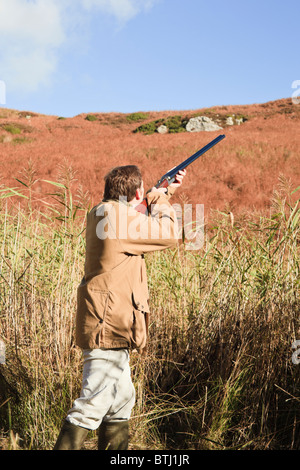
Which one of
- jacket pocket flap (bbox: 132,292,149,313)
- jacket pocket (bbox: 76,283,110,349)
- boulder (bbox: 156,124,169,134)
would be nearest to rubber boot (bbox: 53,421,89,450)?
jacket pocket (bbox: 76,283,110,349)

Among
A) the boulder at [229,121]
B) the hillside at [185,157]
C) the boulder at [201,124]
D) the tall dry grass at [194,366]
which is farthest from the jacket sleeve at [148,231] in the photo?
the boulder at [229,121]

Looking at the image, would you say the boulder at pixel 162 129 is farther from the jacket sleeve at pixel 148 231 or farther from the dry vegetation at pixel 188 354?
the jacket sleeve at pixel 148 231

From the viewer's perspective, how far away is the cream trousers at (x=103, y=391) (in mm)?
1571

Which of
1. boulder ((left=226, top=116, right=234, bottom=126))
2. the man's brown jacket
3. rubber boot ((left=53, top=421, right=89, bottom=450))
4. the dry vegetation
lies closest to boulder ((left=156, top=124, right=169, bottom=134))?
boulder ((left=226, top=116, right=234, bottom=126))

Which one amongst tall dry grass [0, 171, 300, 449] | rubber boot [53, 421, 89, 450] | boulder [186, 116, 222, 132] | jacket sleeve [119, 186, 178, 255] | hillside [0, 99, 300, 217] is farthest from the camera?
boulder [186, 116, 222, 132]

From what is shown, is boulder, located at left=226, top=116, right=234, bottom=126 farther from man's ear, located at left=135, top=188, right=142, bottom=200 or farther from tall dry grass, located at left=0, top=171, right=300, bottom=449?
man's ear, located at left=135, top=188, right=142, bottom=200

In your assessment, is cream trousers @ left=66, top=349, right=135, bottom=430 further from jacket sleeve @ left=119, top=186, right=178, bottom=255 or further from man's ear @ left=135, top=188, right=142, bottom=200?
man's ear @ left=135, top=188, right=142, bottom=200

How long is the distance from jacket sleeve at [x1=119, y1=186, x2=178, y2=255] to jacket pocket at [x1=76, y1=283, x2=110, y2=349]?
22 cm

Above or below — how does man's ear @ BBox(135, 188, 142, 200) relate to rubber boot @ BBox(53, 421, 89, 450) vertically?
above

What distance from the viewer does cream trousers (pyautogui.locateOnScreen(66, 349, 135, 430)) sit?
1.57 meters

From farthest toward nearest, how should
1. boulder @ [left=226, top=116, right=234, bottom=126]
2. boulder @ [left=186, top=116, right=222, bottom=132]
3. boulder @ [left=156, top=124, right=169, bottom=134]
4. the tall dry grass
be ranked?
1. boulder @ [left=226, top=116, right=234, bottom=126]
2. boulder @ [left=186, top=116, right=222, bottom=132]
3. boulder @ [left=156, top=124, right=169, bottom=134]
4. the tall dry grass

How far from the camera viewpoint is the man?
1591 millimetres

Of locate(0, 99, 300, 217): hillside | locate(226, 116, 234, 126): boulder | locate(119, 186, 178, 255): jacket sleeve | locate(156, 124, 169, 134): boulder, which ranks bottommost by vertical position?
locate(119, 186, 178, 255): jacket sleeve

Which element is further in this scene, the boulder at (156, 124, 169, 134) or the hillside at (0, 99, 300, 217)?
the boulder at (156, 124, 169, 134)
